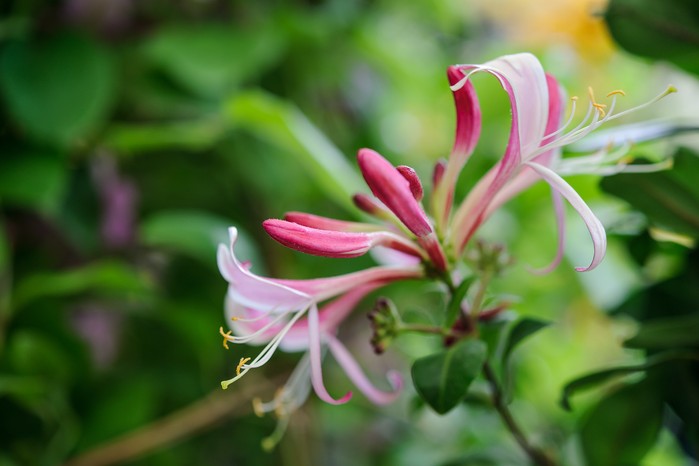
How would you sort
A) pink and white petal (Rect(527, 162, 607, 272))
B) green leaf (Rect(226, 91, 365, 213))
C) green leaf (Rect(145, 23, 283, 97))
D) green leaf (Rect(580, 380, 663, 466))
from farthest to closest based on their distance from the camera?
green leaf (Rect(145, 23, 283, 97)), green leaf (Rect(226, 91, 365, 213)), green leaf (Rect(580, 380, 663, 466)), pink and white petal (Rect(527, 162, 607, 272))

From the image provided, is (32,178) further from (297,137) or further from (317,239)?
(317,239)

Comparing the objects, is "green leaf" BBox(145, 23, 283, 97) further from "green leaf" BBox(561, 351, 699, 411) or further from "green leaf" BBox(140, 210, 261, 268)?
"green leaf" BBox(561, 351, 699, 411)

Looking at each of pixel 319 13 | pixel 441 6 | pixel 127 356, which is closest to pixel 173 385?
pixel 127 356

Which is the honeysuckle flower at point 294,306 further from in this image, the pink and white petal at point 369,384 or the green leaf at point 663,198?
the green leaf at point 663,198

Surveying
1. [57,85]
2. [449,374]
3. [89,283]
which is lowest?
[89,283]

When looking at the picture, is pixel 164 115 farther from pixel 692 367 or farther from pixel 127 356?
pixel 692 367

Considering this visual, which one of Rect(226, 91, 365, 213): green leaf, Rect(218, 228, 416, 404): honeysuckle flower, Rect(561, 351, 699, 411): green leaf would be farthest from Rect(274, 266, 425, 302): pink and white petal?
Rect(226, 91, 365, 213): green leaf

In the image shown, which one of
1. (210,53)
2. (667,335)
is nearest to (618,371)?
(667,335)
